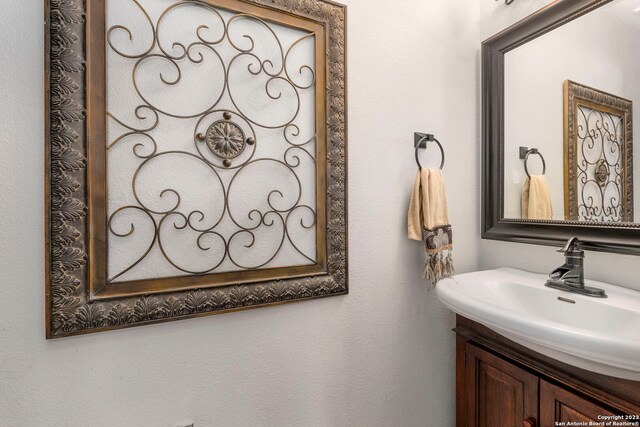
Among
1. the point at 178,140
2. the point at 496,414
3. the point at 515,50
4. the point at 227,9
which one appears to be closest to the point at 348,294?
the point at 496,414

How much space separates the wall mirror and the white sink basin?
199 millimetres

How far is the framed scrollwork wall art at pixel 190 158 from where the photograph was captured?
29.9 inches

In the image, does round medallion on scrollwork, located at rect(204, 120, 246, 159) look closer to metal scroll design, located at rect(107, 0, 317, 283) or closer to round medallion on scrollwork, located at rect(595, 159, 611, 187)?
metal scroll design, located at rect(107, 0, 317, 283)

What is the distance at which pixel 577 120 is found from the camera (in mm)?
1075

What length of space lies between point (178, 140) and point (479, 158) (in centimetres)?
125

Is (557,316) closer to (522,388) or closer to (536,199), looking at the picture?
(522,388)

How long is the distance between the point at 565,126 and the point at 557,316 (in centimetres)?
67

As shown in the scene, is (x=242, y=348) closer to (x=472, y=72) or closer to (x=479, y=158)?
(x=479, y=158)

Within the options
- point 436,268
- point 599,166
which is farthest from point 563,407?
point 599,166

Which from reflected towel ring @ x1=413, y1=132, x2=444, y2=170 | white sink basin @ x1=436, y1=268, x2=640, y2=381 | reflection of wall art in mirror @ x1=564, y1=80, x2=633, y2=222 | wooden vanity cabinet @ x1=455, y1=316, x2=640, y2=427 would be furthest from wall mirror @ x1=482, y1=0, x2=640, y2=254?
wooden vanity cabinet @ x1=455, y1=316, x2=640, y2=427

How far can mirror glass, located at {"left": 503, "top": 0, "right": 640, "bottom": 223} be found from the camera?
0.94 meters

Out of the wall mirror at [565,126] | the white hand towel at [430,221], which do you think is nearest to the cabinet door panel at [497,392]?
the white hand towel at [430,221]

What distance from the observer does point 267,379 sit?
1.00 meters

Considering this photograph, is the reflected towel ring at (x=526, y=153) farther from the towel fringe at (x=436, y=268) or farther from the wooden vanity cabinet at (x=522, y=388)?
the wooden vanity cabinet at (x=522, y=388)
